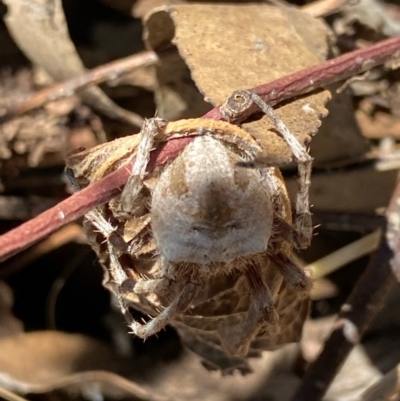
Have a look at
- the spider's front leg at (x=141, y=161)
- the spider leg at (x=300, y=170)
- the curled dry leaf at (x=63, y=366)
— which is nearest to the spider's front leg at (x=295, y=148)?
the spider leg at (x=300, y=170)

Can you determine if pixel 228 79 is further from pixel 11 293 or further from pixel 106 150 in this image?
pixel 11 293

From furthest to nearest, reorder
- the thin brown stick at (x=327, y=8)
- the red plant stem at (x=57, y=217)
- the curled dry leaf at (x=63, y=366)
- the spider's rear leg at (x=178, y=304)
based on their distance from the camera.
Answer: the thin brown stick at (x=327, y=8)
the curled dry leaf at (x=63, y=366)
the spider's rear leg at (x=178, y=304)
the red plant stem at (x=57, y=217)

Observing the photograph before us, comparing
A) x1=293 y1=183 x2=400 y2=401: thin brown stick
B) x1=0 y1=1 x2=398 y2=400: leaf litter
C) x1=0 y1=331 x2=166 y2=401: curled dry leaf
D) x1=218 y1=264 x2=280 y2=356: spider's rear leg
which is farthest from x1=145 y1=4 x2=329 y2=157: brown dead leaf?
x1=0 y1=331 x2=166 y2=401: curled dry leaf

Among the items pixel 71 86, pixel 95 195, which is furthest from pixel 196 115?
pixel 95 195

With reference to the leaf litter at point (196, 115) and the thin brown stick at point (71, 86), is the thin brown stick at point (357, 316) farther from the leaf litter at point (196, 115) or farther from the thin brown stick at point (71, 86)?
the thin brown stick at point (71, 86)

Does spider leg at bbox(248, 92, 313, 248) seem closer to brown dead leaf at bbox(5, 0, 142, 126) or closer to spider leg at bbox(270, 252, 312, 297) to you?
spider leg at bbox(270, 252, 312, 297)

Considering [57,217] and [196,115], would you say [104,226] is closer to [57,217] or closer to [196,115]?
[57,217]

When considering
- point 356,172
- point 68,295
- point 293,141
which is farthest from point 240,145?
point 68,295
